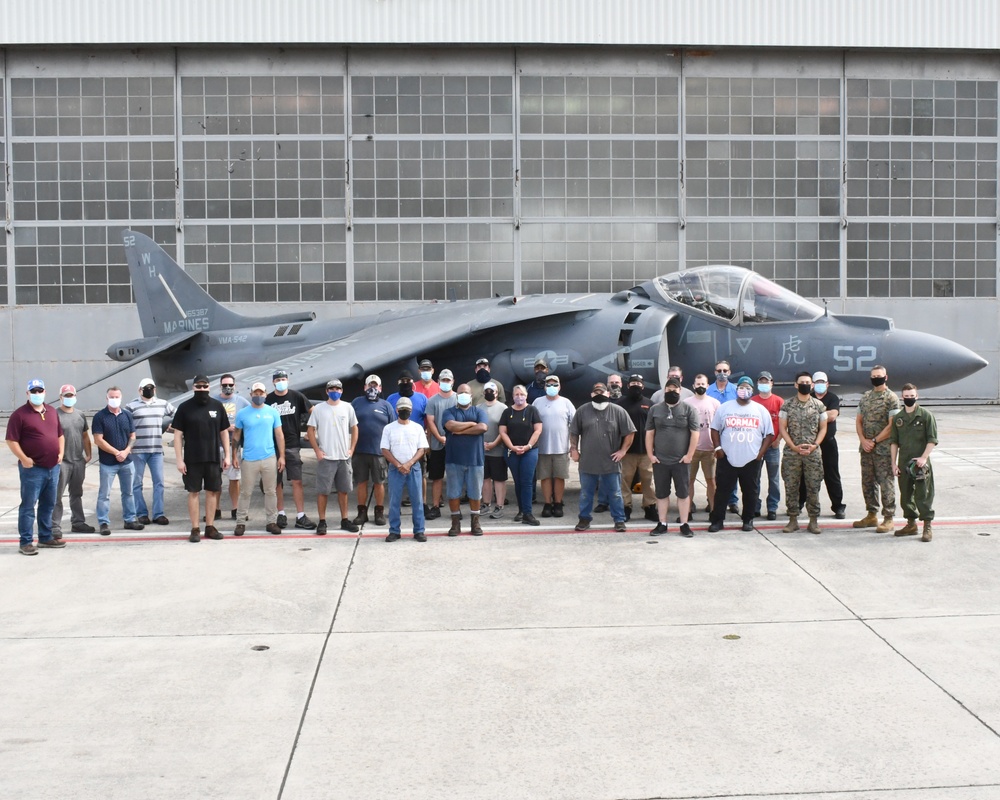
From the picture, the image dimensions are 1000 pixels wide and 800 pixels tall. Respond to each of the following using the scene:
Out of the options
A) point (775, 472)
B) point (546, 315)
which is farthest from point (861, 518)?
point (546, 315)

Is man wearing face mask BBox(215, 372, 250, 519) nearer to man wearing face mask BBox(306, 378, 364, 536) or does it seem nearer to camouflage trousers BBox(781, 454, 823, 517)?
man wearing face mask BBox(306, 378, 364, 536)

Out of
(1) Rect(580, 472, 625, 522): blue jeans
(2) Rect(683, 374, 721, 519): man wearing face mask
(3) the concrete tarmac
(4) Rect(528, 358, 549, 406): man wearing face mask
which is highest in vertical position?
(4) Rect(528, 358, 549, 406): man wearing face mask

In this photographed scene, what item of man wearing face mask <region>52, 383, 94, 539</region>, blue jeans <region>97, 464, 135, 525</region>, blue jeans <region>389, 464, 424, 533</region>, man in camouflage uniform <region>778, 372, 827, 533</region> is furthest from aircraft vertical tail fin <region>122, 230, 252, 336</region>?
man in camouflage uniform <region>778, 372, 827, 533</region>

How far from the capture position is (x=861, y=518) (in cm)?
1139

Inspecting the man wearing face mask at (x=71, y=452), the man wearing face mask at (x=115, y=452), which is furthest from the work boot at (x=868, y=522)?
the man wearing face mask at (x=71, y=452)

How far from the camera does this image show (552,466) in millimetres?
11930

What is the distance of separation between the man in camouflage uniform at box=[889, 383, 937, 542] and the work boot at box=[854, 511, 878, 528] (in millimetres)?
504

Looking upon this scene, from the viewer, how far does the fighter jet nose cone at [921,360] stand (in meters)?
13.5

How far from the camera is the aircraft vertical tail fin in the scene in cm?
1956

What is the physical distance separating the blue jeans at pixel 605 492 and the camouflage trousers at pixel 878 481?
2.62 meters

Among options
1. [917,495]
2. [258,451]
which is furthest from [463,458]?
[917,495]

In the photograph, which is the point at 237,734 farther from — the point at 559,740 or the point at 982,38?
the point at 982,38

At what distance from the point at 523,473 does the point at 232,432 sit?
3375mm

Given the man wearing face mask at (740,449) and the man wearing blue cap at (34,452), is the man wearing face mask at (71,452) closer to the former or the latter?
the man wearing blue cap at (34,452)
